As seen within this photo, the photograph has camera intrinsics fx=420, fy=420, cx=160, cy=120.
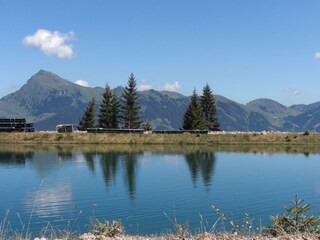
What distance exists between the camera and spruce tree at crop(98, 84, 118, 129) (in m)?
120

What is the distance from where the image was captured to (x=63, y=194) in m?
39.4

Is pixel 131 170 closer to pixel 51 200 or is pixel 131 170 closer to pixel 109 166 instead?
pixel 109 166

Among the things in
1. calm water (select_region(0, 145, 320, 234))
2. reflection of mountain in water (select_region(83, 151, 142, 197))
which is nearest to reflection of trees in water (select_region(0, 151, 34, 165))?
calm water (select_region(0, 145, 320, 234))

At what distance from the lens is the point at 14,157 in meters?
77.9

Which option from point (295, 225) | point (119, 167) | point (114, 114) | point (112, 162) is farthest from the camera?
point (114, 114)

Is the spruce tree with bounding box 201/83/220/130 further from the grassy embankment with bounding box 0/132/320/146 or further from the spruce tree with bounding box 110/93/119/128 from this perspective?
the spruce tree with bounding box 110/93/119/128

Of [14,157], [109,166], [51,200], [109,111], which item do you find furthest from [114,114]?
[51,200]

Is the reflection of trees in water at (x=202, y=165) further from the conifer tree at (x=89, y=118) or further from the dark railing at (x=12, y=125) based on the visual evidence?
the dark railing at (x=12, y=125)

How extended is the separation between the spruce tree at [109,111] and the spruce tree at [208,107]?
85.4ft

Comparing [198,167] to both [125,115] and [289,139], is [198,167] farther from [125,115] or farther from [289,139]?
[125,115]

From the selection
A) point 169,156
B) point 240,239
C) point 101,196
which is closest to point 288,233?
point 240,239

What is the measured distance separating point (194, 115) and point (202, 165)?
169 feet

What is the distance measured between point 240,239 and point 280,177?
41.3 metres

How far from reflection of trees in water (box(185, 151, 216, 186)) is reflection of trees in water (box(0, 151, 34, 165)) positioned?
28.3 metres
